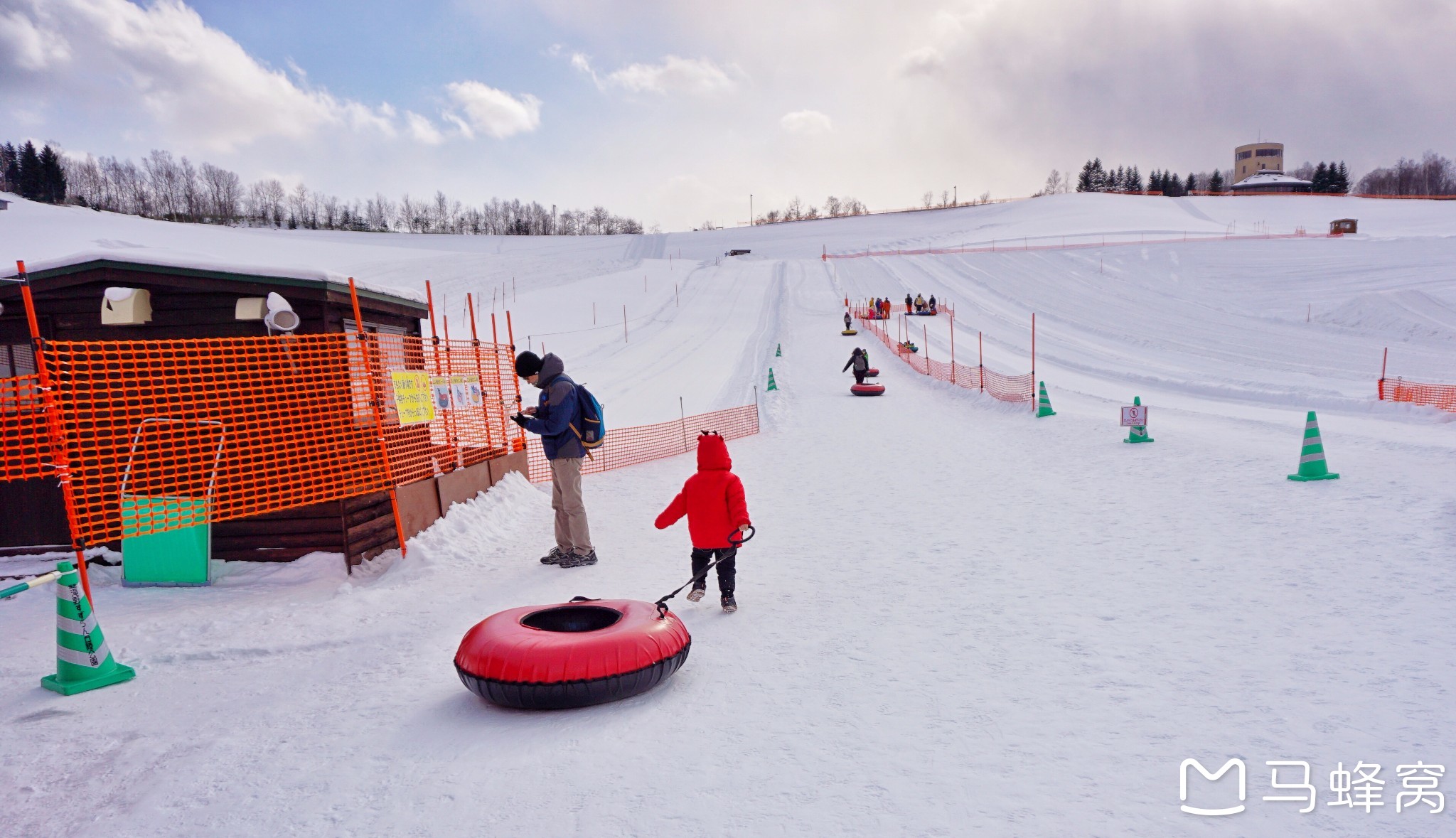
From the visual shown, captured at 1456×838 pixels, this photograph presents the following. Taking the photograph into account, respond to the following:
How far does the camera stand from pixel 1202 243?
5325 cm

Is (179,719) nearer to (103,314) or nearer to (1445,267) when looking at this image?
(103,314)

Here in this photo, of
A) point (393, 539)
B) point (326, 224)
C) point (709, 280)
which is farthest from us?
point (326, 224)

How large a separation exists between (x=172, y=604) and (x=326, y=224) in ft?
370

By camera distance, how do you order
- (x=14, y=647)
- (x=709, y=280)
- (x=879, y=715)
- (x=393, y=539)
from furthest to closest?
(x=709, y=280) → (x=393, y=539) → (x=14, y=647) → (x=879, y=715)

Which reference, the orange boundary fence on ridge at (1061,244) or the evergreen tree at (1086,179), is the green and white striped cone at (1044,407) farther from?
Answer: the evergreen tree at (1086,179)

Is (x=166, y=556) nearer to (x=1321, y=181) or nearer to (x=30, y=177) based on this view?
(x=30, y=177)

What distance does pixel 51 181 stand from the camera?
79.9 m

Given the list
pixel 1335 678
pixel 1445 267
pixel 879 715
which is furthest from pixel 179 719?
pixel 1445 267

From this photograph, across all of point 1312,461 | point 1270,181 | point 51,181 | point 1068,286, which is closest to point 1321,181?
point 1270,181

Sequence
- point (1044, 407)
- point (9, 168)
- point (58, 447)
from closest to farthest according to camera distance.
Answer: point (58, 447) → point (1044, 407) → point (9, 168)

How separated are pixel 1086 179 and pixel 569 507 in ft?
430

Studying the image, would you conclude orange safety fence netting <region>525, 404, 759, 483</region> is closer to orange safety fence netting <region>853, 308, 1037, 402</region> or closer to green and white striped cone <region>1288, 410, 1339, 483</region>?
orange safety fence netting <region>853, 308, 1037, 402</region>

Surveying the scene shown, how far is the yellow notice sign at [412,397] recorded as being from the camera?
7.59 m

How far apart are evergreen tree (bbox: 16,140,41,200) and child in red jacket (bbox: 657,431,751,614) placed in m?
106
